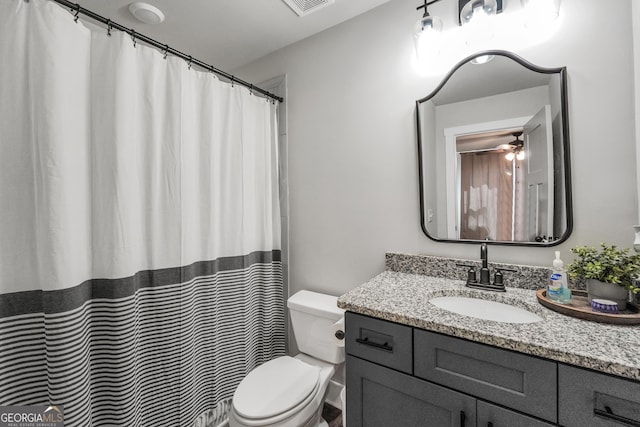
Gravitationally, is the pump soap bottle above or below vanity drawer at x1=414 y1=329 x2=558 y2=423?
above

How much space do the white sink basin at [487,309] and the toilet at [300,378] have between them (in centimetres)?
52

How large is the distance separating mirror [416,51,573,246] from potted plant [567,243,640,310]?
237mm

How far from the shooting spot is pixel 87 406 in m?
1.06

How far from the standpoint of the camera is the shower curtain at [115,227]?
0.98 meters

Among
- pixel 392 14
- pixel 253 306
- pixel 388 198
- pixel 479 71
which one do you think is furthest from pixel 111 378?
pixel 392 14

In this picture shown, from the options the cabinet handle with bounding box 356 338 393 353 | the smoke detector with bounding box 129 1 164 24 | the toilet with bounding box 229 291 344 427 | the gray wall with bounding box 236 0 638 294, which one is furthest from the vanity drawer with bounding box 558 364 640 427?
the smoke detector with bounding box 129 1 164 24

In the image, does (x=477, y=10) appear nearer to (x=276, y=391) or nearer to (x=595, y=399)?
(x=595, y=399)

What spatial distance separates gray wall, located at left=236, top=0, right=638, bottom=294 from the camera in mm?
1102

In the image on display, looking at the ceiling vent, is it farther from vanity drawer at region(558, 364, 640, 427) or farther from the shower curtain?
vanity drawer at region(558, 364, 640, 427)

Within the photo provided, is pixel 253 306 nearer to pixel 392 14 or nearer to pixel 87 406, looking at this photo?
pixel 87 406

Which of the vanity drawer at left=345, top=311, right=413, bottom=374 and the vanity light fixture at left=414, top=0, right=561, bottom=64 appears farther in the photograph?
the vanity light fixture at left=414, top=0, right=561, bottom=64

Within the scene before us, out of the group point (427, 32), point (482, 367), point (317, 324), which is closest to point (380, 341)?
point (482, 367)

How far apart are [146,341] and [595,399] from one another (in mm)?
1631

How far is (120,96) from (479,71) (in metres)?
1.63
